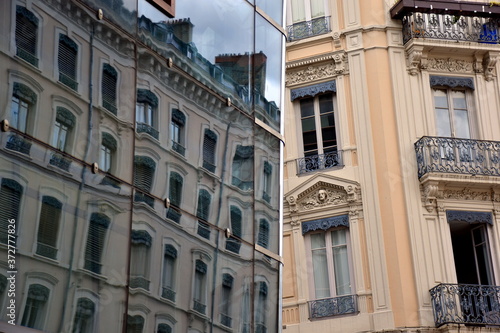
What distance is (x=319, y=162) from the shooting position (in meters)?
21.5

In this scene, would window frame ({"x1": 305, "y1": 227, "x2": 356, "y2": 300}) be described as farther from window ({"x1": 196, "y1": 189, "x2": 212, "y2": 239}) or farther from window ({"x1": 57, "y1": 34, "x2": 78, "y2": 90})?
window ({"x1": 57, "y1": 34, "x2": 78, "y2": 90})

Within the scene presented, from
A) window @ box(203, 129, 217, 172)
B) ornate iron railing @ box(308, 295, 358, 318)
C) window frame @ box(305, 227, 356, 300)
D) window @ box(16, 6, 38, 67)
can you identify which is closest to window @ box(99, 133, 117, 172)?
window @ box(16, 6, 38, 67)

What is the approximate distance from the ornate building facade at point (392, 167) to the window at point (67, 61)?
12.0 meters

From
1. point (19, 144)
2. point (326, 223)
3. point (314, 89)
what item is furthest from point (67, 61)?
point (314, 89)

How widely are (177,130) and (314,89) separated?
37.5 feet

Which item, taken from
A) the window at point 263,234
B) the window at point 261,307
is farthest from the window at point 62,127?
the window at point 261,307

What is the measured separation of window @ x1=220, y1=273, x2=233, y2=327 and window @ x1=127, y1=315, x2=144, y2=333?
1713mm

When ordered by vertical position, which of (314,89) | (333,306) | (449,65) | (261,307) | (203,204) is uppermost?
(449,65)

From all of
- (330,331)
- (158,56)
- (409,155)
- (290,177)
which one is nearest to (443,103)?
(409,155)

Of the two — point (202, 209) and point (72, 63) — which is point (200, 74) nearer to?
point (202, 209)

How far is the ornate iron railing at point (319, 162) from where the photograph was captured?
844 inches

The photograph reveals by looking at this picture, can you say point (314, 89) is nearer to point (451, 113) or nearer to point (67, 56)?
point (451, 113)

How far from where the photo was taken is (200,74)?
11773mm

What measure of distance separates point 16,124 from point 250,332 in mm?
4809
